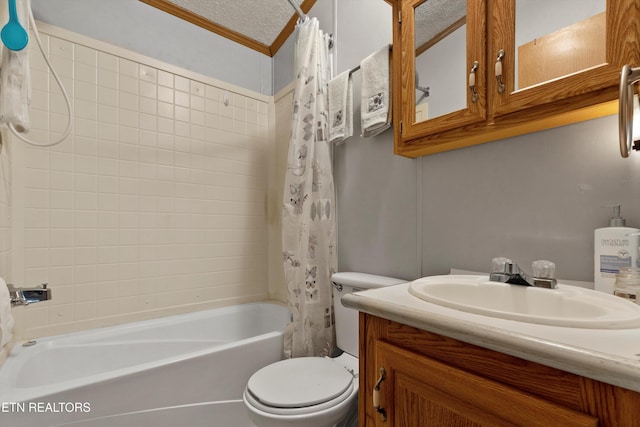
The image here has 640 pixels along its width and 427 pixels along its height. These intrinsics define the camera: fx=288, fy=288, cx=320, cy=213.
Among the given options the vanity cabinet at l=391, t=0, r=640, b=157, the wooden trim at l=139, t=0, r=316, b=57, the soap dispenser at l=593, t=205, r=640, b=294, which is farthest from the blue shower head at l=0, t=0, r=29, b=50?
the soap dispenser at l=593, t=205, r=640, b=294

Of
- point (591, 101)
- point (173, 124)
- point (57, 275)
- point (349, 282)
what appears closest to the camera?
point (591, 101)

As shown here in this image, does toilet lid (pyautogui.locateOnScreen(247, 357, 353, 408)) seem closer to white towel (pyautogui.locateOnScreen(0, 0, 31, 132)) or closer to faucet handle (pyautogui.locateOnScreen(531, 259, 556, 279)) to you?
faucet handle (pyautogui.locateOnScreen(531, 259, 556, 279))

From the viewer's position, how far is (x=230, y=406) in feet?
4.38

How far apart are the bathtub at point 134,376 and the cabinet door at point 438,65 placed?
125 centimetres

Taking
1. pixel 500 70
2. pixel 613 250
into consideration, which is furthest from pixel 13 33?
pixel 613 250

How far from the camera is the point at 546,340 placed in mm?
422

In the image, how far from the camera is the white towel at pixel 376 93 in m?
1.23

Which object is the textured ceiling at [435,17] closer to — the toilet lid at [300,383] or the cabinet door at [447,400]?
the cabinet door at [447,400]

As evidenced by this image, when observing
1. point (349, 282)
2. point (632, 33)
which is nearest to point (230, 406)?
point (349, 282)

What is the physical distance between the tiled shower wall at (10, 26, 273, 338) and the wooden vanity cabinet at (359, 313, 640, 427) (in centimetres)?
154

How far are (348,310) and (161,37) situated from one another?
6.65 ft

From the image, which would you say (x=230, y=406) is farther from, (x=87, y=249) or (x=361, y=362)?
(x=87, y=249)

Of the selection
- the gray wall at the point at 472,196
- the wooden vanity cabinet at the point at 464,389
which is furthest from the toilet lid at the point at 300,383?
the gray wall at the point at 472,196

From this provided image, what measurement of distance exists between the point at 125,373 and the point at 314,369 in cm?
73
